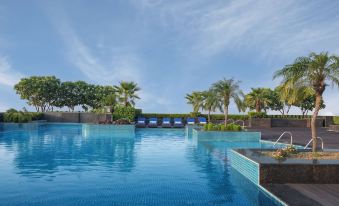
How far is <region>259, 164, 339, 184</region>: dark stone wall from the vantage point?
8.12 m

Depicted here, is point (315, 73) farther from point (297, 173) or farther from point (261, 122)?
point (261, 122)

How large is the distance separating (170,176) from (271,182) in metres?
2.74

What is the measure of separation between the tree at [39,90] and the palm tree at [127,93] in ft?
69.9

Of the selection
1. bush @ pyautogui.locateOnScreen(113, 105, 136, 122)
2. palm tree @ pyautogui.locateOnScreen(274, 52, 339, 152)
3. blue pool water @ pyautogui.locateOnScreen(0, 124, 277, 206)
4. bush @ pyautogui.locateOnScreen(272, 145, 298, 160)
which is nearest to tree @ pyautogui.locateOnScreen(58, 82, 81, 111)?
bush @ pyautogui.locateOnScreen(113, 105, 136, 122)

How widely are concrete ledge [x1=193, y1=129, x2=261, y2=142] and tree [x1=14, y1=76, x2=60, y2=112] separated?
42168 millimetres

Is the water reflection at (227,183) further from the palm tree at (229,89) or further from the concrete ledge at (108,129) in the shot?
the concrete ledge at (108,129)

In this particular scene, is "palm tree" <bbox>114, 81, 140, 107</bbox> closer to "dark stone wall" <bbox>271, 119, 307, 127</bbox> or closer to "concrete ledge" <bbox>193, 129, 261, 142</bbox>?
"dark stone wall" <bbox>271, 119, 307, 127</bbox>

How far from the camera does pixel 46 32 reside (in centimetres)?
2864

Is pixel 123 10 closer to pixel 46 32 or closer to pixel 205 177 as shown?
pixel 46 32

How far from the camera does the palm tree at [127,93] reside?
133 ft

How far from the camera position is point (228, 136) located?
20969mm

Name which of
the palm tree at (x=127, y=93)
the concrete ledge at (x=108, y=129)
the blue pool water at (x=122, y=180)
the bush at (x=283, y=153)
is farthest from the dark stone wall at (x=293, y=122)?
the bush at (x=283, y=153)

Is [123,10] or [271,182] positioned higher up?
[123,10]

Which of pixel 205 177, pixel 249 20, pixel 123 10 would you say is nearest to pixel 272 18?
pixel 249 20
